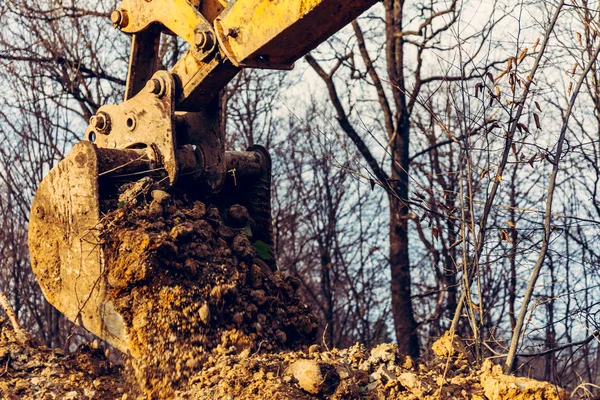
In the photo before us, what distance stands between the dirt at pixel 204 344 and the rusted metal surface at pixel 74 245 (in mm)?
122

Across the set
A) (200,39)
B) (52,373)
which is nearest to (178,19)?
(200,39)

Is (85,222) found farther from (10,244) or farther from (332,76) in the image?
(332,76)

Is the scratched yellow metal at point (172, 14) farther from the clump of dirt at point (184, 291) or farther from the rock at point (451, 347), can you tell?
the rock at point (451, 347)

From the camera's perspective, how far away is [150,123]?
5.16 m

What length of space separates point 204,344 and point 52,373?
104 centimetres

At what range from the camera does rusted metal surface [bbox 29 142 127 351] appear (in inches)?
188

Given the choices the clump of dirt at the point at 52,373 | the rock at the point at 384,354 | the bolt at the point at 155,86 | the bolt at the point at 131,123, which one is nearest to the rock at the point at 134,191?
the bolt at the point at 131,123

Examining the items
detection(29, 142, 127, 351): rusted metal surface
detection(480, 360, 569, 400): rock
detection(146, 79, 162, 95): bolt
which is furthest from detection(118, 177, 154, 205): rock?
detection(480, 360, 569, 400): rock

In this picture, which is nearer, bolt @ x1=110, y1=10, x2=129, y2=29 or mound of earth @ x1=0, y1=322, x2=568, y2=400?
mound of earth @ x1=0, y1=322, x2=568, y2=400

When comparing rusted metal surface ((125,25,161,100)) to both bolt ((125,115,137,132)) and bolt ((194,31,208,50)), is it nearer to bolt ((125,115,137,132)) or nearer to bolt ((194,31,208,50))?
bolt ((125,115,137,132))

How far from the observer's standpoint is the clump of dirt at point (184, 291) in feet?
14.4

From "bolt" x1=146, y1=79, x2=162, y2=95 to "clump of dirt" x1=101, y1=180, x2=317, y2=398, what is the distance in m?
0.66

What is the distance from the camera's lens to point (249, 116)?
488 inches

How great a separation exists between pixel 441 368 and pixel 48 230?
2.89 meters
